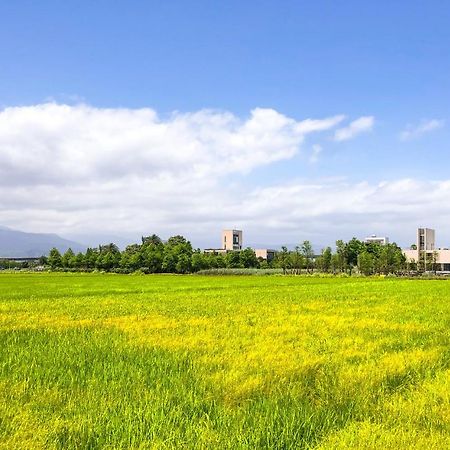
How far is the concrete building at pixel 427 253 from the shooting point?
109994 millimetres

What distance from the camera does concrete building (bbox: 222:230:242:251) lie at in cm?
19188

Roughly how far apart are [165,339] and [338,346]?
3238mm

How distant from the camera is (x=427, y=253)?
117 meters

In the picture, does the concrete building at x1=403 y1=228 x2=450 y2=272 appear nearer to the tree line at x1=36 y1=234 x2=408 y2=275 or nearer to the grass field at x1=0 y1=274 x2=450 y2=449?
the tree line at x1=36 y1=234 x2=408 y2=275

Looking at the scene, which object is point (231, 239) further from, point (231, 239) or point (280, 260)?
point (280, 260)

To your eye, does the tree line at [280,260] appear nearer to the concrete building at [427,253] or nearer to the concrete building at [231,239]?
the concrete building at [427,253]

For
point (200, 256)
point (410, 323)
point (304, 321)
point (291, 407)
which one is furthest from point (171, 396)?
point (200, 256)

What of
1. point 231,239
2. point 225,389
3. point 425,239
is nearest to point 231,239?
point 231,239

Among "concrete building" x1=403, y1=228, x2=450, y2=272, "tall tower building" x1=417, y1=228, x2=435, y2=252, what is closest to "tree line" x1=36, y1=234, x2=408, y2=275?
"concrete building" x1=403, y1=228, x2=450, y2=272

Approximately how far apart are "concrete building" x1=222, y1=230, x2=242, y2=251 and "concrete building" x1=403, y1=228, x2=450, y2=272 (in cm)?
7627

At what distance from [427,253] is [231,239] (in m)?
87.6

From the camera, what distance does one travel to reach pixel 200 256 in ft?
332

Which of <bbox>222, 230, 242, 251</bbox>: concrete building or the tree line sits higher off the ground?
<bbox>222, 230, 242, 251</bbox>: concrete building

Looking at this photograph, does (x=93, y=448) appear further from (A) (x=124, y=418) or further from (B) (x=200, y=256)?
(B) (x=200, y=256)
